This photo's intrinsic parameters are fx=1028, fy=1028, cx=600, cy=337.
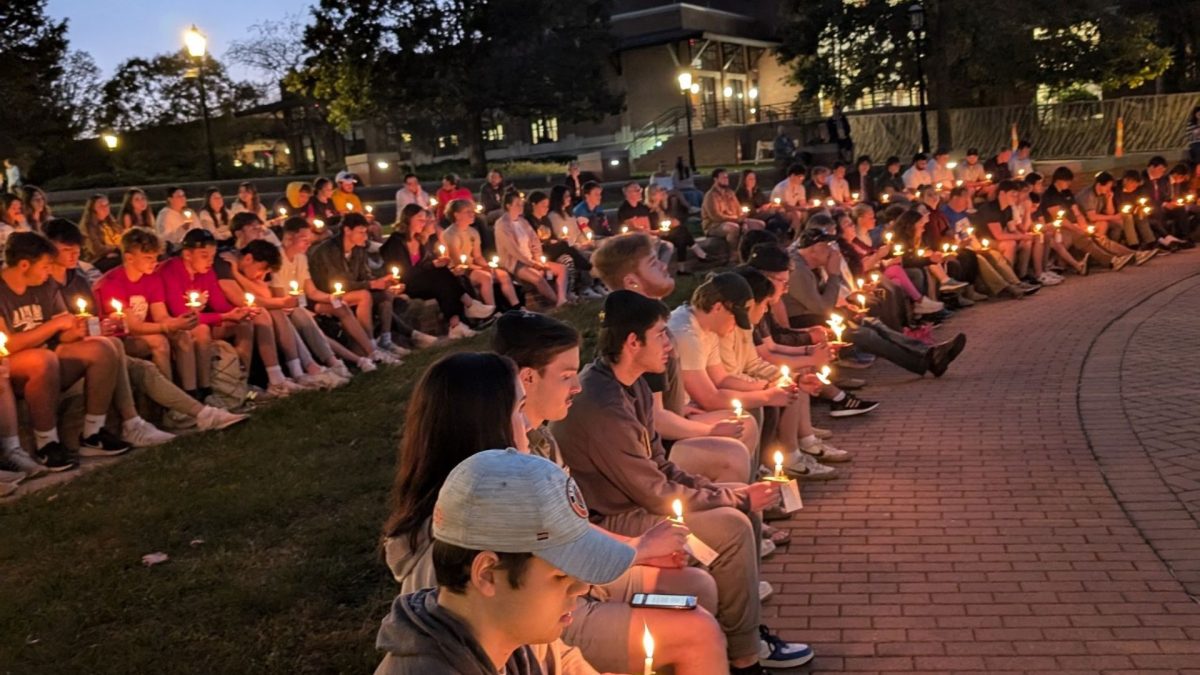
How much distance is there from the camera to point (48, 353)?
283 inches

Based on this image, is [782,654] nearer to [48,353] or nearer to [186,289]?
[48,353]

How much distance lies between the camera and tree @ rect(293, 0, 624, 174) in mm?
35938

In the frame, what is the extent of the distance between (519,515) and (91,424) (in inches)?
253

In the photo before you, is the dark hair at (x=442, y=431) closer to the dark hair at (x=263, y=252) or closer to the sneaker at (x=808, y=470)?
the sneaker at (x=808, y=470)

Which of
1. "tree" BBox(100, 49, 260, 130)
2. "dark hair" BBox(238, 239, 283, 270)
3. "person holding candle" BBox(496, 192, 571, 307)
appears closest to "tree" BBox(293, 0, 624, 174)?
"tree" BBox(100, 49, 260, 130)

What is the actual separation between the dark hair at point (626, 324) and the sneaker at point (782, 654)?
1389 millimetres

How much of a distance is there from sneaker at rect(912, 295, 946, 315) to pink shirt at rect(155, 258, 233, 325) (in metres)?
7.69

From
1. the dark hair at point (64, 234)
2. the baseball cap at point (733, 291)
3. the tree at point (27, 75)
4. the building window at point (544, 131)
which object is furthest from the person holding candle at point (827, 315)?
the building window at point (544, 131)

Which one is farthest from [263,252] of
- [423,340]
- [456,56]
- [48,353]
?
[456,56]

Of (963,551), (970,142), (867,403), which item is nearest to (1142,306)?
(867,403)

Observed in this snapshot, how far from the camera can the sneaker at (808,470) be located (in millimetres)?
6996

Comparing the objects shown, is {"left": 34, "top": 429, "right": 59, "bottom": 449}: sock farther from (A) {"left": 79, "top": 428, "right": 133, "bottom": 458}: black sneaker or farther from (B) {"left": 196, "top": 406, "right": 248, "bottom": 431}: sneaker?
(B) {"left": 196, "top": 406, "right": 248, "bottom": 431}: sneaker

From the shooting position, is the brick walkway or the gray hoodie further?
the brick walkway

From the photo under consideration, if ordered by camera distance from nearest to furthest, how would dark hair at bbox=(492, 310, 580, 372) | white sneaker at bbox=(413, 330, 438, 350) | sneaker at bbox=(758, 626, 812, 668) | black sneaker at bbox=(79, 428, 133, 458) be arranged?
dark hair at bbox=(492, 310, 580, 372) < sneaker at bbox=(758, 626, 812, 668) < black sneaker at bbox=(79, 428, 133, 458) < white sneaker at bbox=(413, 330, 438, 350)
